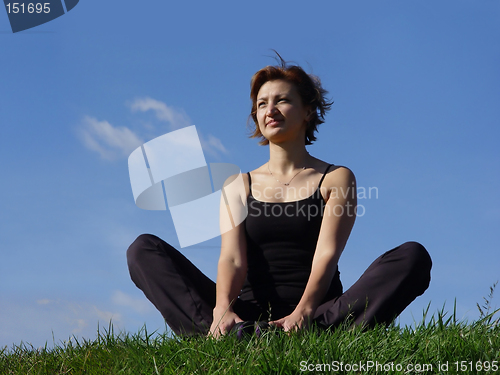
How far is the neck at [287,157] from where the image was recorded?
4836 millimetres

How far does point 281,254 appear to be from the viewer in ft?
14.7

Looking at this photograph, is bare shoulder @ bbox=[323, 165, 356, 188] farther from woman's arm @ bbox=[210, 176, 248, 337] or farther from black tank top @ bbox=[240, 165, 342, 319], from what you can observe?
woman's arm @ bbox=[210, 176, 248, 337]

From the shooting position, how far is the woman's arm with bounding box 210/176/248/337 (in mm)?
3922

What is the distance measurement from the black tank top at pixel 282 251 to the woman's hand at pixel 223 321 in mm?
521

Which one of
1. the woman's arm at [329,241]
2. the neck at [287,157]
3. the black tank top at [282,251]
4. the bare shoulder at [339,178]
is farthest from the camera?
the neck at [287,157]

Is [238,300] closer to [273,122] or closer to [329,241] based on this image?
[329,241]

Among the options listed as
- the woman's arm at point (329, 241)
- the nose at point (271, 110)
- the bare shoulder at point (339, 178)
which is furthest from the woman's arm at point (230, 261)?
the bare shoulder at point (339, 178)

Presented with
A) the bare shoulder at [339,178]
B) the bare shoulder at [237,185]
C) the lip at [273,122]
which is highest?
the lip at [273,122]

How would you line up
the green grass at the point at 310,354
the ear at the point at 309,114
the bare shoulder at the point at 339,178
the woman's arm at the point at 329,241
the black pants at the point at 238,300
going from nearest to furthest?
the green grass at the point at 310,354, the woman's arm at the point at 329,241, the black pants at the point at 238,300, the bare shoulder at the point at 339,178, the ear at the point at 309,114

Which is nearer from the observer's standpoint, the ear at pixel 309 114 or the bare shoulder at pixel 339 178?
the bare shoulder at pixel 339 178

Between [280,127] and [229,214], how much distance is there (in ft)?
3.20

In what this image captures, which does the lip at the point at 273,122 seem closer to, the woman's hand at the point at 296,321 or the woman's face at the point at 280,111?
the woman's face at the point at 280,111

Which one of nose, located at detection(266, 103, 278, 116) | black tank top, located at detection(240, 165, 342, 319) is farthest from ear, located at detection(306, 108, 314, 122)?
black tank top, located at detection(240, 165, 342, 319)

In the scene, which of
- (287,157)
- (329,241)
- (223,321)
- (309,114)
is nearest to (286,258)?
(329,241)
